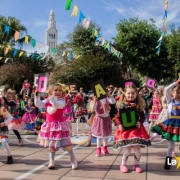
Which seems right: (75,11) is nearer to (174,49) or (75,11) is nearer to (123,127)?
(123,127)

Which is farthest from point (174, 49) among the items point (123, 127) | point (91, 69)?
point (123, 127)

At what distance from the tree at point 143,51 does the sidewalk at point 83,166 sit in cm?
2459

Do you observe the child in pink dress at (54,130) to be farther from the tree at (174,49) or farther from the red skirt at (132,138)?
the tree at (174,49)

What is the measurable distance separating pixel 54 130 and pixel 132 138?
4.62ft

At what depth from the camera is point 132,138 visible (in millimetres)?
4793

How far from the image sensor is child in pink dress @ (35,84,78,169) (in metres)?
4.96

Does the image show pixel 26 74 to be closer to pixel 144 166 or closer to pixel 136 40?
pixel 136 40

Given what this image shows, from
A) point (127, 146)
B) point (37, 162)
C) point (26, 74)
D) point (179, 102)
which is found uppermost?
point (26, 74)

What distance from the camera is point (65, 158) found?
19.3 feet

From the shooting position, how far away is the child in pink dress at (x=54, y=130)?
4.96 metres

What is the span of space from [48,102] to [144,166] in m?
2.20

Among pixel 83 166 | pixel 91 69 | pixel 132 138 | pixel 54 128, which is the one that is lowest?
pixel 83 166

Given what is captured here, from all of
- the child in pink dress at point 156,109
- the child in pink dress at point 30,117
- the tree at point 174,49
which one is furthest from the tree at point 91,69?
the child in pink dress at point 156,109

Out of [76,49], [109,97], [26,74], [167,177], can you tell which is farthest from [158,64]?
[167,177]
